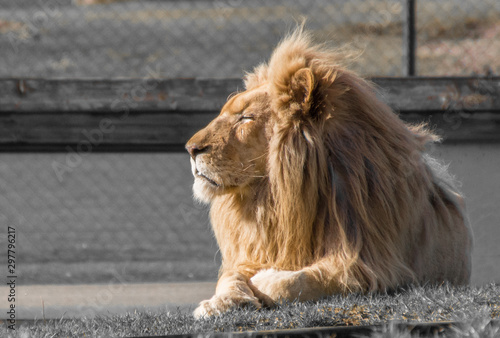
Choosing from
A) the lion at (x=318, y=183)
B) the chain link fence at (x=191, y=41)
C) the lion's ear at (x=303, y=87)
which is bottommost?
the lion at (x=318, y=183)

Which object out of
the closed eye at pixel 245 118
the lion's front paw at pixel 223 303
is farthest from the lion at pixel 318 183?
the lion's front paw at pixel 223 303

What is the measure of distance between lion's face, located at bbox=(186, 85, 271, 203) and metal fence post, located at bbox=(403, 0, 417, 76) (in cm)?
196

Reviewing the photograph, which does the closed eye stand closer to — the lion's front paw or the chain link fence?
the lion's front paw

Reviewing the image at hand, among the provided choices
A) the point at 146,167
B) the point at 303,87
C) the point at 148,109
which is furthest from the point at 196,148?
the point at 146,167

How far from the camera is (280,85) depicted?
111 inches

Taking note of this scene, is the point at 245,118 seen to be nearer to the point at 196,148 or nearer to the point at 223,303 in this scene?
the point at 196,148

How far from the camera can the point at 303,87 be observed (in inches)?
110

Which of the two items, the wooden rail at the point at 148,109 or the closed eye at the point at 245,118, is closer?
the closed eye at the point at 245,118

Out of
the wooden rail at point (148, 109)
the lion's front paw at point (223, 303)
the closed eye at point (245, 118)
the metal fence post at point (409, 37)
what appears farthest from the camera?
the metal fence post at point (409, 37)

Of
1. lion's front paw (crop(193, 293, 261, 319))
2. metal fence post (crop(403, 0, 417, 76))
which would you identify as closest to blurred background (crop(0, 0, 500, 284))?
metal fence post (crop(403, 0, 417, 76))

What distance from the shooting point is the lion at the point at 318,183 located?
2760 millimetres

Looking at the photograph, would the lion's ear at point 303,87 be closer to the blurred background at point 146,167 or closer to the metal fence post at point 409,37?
the blurred background at point 146,167

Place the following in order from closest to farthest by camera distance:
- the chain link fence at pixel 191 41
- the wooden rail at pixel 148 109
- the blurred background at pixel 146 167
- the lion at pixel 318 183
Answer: the lion at pixel 318 183
the wooden rail at pixel 148 109
the blurred background at pixel 146 167
the chain link fence at pixel 191 41

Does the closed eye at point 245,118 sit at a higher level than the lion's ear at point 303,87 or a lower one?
lower
